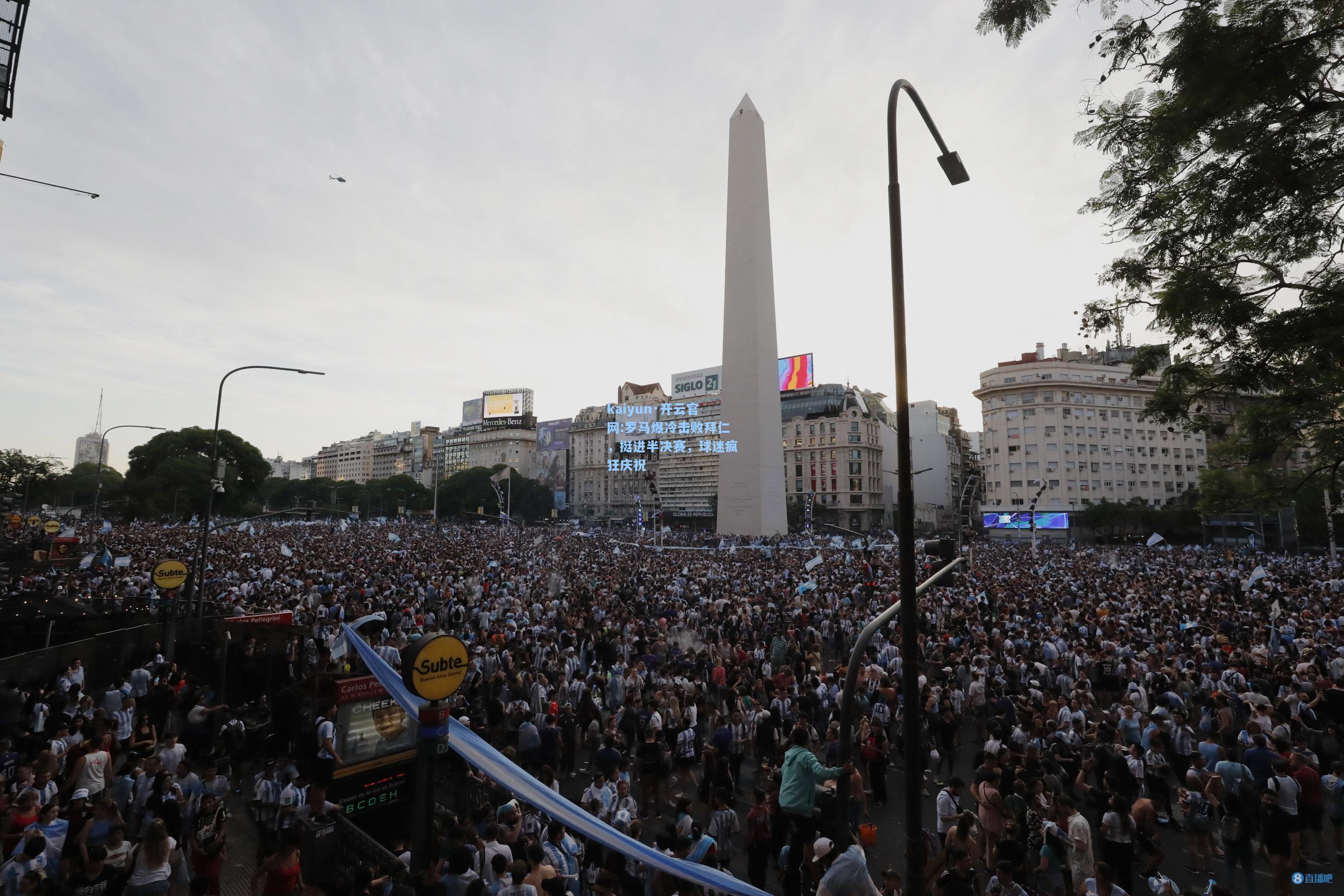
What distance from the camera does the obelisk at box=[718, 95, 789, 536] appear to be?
5041cm

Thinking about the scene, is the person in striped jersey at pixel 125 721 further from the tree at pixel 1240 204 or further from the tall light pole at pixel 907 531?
the tree at pixel 1240 204

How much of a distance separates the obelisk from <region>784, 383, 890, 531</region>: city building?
1711 inches

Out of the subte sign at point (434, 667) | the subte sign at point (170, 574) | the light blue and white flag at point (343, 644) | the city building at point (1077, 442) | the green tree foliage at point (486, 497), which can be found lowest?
the light blue and white flag at point (343, 644)

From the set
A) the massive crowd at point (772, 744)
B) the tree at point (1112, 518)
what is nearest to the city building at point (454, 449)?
the tree at point (1112, 518)

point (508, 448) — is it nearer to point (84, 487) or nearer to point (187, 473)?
point (84, 487)

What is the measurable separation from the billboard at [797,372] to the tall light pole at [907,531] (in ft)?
304

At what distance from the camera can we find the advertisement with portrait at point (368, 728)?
297 inches

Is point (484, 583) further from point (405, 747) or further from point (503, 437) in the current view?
point (503, 437)

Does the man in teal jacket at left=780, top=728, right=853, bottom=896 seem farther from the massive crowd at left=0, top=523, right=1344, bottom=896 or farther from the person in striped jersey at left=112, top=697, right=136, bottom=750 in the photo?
the person in striped jersey at left=112, top=697, right=136, bottom=750

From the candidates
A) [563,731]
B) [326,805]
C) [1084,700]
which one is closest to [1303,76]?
[1084,700]

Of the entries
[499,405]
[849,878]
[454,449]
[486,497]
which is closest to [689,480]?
[486,497]

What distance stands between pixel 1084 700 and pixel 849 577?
1670 centimetres

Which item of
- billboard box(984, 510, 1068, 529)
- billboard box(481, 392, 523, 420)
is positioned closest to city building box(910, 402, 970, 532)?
billboard box(984, 510, 1068, 529)

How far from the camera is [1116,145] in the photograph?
6.37 metres
